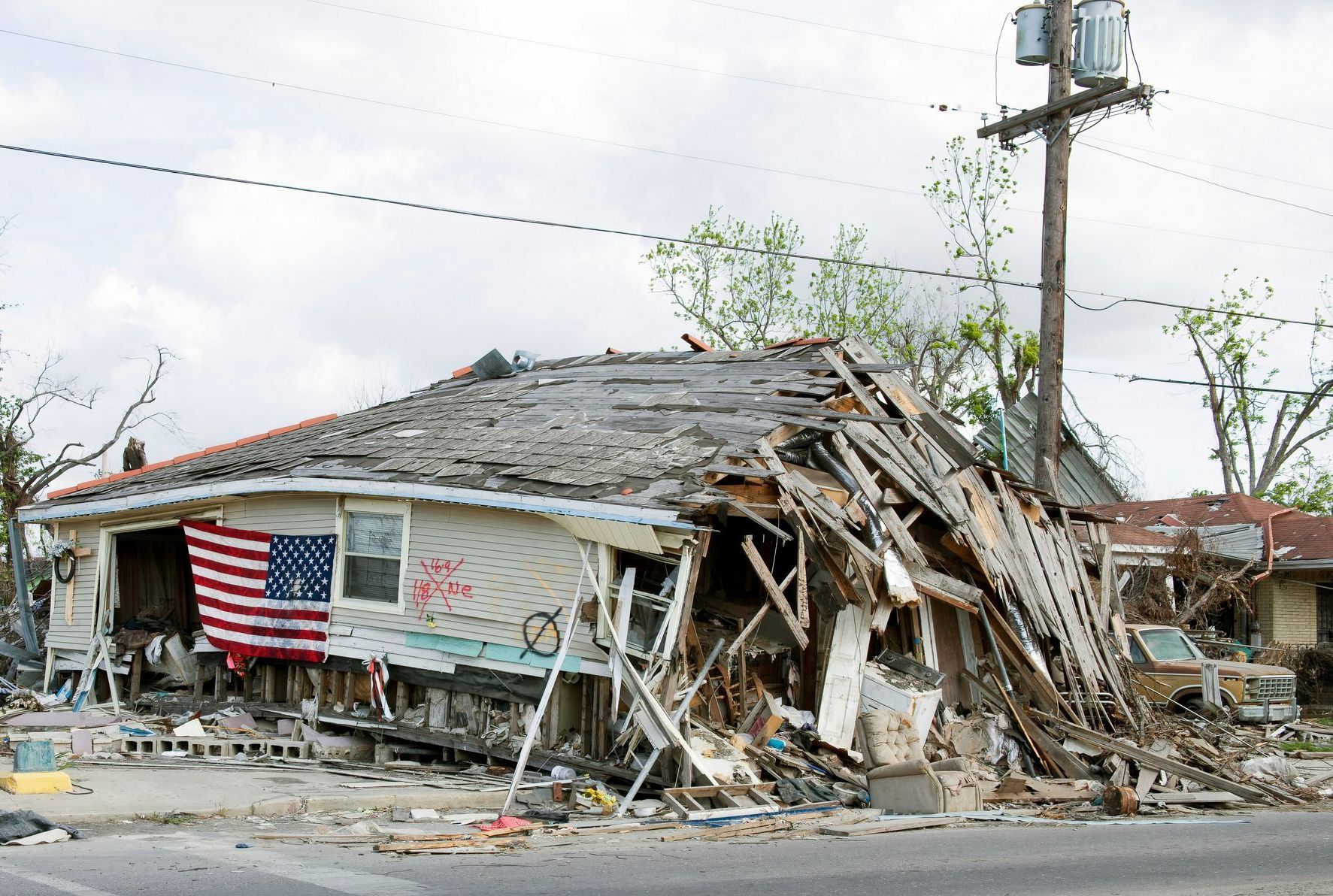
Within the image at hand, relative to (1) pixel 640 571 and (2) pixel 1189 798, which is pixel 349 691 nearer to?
(1) pixel 640 571

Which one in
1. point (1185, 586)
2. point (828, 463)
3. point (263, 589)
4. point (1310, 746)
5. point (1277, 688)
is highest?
point (828, 463)

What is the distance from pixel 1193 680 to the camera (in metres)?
18.3

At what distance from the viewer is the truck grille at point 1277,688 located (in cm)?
1875

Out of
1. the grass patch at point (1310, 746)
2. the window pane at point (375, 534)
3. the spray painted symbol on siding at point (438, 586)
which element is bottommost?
the grass patch at point (1310, 746)

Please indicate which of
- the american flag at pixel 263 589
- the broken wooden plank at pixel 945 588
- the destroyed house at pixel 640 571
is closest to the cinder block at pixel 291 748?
the destroyed house at pixel 640 571

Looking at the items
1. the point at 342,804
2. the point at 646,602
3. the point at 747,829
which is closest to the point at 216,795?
the point at 342,804

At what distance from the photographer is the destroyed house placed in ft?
41.0

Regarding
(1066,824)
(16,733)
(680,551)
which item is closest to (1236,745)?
(1066,824)

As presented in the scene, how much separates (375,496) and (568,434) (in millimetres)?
2354

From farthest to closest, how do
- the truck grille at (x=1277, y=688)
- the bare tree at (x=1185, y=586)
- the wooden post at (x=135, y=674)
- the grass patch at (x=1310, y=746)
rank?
the bare tree at (x=1185, y=586), the truck grille at (x=1277, y=688), the grass patch at (x=1310, y=746), the wooden post at (x=135, y=674)

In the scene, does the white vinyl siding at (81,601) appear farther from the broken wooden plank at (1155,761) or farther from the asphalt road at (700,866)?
the broken wooden plank at (1155,761)

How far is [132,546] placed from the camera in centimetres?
1811

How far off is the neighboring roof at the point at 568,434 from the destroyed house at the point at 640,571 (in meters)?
0.06

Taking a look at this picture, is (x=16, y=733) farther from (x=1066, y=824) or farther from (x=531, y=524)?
(x=1066, y=824)
